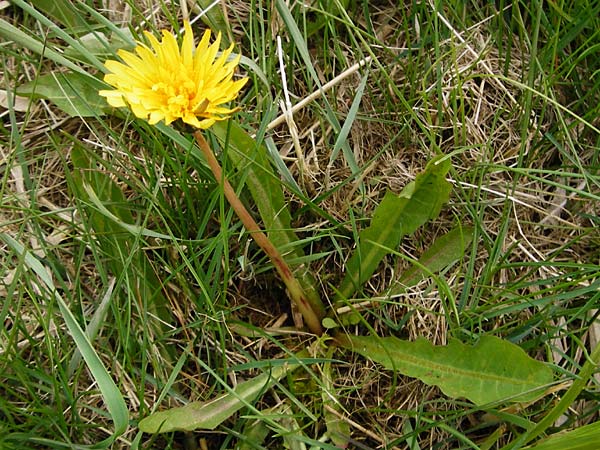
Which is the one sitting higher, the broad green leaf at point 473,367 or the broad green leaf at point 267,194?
the broad green leaf at point 267,194

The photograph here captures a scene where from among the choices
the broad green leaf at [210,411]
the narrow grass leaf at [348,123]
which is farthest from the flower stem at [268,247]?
the narrow grass leaf at [348,123]

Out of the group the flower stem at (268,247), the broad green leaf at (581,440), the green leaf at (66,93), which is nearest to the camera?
the broad green leaf at (581,440)

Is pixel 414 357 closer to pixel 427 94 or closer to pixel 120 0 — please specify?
pixel 427 94

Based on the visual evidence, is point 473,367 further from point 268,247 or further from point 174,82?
point 174,82

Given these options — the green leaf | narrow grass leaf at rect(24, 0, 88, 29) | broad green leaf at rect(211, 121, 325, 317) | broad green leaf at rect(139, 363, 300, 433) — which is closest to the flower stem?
broad green leaf at rect(211, 121, 325, 317)

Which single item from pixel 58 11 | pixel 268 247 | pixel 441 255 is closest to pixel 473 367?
pixel 441 255

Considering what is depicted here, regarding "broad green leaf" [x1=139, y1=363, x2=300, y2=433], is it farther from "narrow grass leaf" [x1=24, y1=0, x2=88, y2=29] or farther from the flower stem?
"narrow grass leaf" [x1=24, y1=0, x2=88, y2=29]

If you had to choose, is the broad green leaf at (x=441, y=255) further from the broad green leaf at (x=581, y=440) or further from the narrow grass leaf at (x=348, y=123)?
the broad green leaf at (x=581, y=440)
